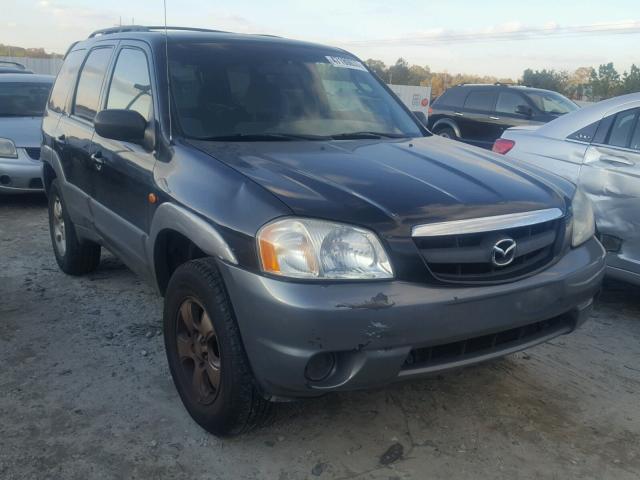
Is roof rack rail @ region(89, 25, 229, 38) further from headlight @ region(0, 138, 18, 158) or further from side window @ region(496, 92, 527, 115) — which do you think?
side window @ region(496, 92, 527, 115)

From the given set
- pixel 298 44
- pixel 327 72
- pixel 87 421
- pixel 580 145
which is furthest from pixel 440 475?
pixel 580 145

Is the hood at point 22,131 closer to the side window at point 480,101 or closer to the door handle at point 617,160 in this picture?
the door handle at point 617,160

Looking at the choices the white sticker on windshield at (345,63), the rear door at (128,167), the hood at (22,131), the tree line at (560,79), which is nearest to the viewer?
the rear door at (128,167)

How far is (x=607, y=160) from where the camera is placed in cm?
485

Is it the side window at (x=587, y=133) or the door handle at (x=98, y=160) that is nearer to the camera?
the door handle at (x=98, y=160)

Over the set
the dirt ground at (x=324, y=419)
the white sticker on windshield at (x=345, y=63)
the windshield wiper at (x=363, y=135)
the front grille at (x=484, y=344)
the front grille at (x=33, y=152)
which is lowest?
the dirt ground at (x=324, y=419)

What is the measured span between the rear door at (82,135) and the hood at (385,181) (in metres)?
1.45

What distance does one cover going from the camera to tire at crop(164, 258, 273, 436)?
2.69 meters

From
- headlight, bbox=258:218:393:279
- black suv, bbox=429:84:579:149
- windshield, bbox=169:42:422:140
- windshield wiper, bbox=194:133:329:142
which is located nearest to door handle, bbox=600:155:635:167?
windshield, bbox=169:42:422:140

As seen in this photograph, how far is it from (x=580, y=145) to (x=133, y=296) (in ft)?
11.5

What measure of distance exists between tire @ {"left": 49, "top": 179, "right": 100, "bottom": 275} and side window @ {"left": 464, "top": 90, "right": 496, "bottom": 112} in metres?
9.99

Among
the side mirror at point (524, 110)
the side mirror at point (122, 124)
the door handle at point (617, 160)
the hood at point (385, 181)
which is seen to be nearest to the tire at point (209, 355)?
the hood at point (385, 181)

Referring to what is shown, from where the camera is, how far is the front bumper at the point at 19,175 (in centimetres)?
768

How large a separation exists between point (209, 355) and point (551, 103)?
11311 mm
